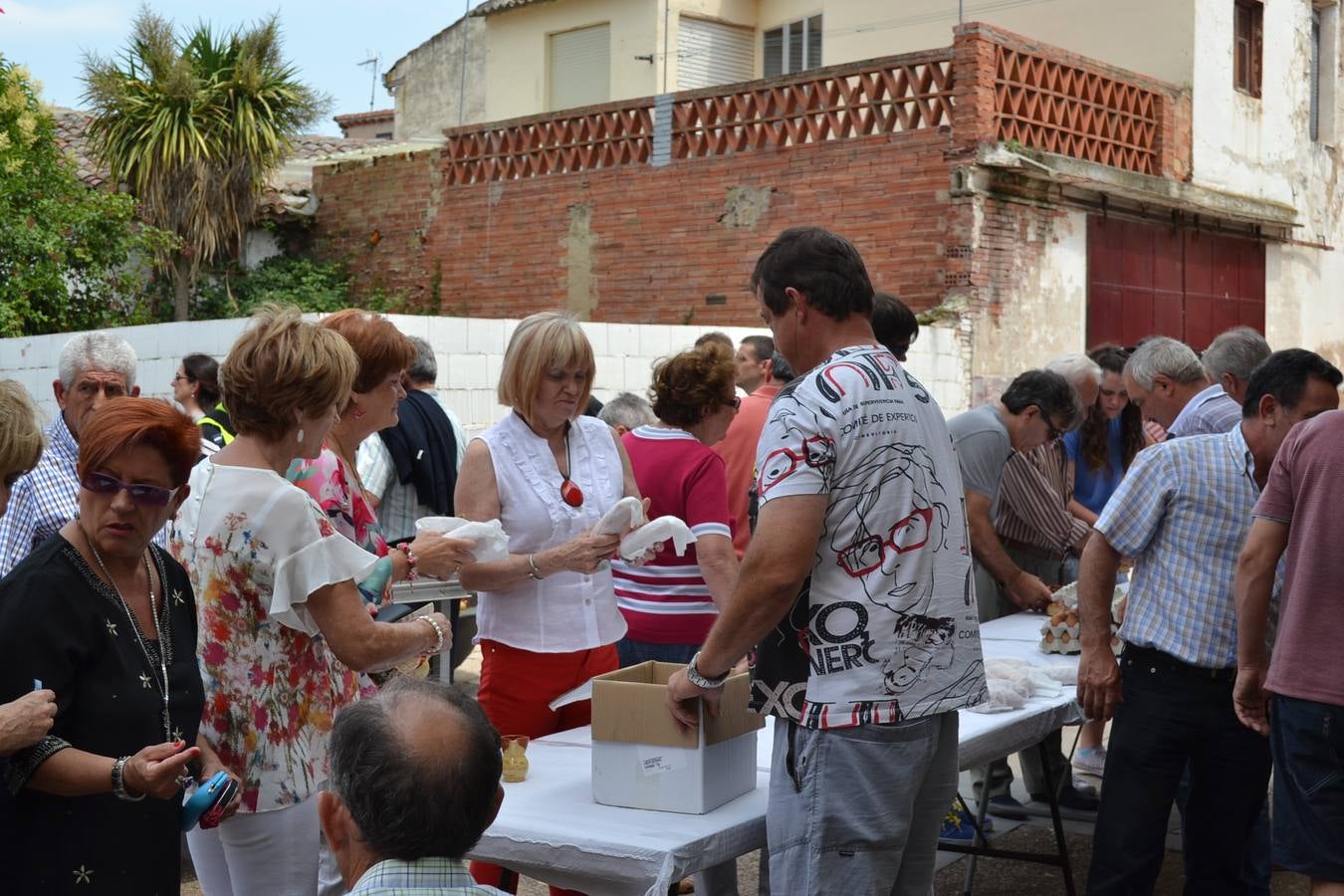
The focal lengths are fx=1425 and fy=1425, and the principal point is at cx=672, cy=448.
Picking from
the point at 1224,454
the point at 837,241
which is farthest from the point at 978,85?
the point at 837,241

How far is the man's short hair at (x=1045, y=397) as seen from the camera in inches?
221

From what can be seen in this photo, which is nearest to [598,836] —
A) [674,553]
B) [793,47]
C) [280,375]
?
[280,375]

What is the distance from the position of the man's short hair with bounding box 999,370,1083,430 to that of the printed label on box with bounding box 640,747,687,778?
2.97m

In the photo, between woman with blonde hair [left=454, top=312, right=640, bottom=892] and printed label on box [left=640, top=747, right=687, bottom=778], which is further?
woman with blonde hair [left=454, top=312, right=640, bottom=892]

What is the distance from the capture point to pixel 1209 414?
547 cm

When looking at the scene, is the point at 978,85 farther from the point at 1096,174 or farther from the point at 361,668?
the point at 361,668

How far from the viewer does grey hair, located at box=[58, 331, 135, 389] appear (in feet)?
16.9

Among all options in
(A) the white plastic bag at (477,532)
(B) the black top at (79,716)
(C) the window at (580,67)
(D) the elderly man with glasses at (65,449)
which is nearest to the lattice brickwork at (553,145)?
(C) the window at (580,67)

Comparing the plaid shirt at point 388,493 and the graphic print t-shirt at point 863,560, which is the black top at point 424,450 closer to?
the plaid shirt at point 388,493

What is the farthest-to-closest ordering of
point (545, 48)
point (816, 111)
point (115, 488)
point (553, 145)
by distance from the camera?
point (545, 48) → point (553, 145) → point (816, 111) → point (115, 488)

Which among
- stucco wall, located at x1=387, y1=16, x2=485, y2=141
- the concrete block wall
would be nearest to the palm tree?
the concrete block wall

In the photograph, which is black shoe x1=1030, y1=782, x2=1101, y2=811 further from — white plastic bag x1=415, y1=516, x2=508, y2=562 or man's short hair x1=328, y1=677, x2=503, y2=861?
man's short hair x1=328, y1=677, x2=503, y2=861

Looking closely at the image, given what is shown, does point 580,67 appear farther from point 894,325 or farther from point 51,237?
point 894,325

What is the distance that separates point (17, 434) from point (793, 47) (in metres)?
19.9
